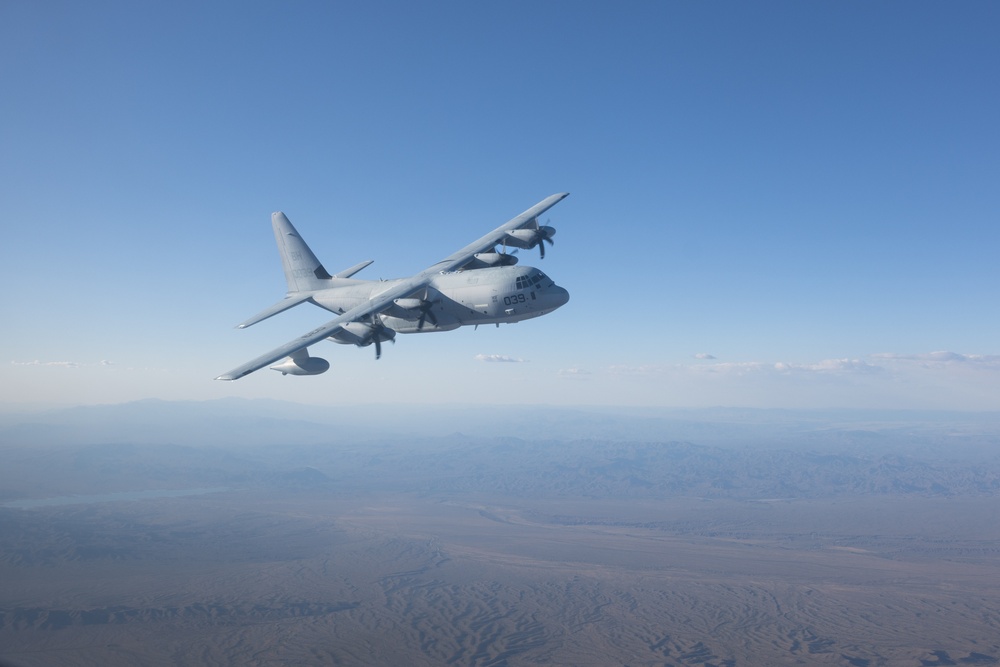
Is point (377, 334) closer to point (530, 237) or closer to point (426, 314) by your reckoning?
point (426, 314)

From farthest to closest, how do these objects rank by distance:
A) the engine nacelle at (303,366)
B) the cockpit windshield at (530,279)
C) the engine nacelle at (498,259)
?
the engine nacelle at (498,259) → the cockpit windshield at (530,279) → the engine nacelle at (303,366)

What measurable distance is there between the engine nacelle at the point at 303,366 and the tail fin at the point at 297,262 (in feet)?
68.0

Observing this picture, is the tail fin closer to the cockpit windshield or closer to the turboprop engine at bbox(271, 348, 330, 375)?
the turboprop engine at bbox(271, 348, 330, 375)

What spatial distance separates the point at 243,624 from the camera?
160 metres

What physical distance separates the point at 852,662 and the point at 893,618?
168 feet

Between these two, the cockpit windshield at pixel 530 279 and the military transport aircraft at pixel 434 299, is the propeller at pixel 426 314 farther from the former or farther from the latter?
the cockpit windshield at pixel 530 279

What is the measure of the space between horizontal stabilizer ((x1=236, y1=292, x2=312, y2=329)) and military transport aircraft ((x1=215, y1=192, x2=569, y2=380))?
0.08 meters

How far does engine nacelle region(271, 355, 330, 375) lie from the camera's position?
142 ft

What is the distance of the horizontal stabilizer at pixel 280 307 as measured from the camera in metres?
50.5

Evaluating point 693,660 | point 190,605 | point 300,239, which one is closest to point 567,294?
point 300,239

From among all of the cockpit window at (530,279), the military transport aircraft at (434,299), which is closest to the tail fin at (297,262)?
the military transport aircraft at (434,299)

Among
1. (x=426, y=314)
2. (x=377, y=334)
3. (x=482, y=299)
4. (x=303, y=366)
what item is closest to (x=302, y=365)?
(x=303, y=366)

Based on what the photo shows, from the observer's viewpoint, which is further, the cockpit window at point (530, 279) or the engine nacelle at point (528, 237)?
the engine nacelle at point (528, 237)

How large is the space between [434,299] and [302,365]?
1378cm
